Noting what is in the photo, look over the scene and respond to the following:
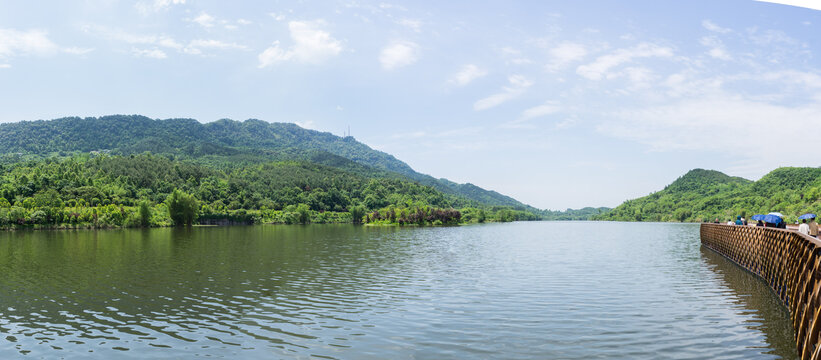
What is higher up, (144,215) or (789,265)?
(144,215)

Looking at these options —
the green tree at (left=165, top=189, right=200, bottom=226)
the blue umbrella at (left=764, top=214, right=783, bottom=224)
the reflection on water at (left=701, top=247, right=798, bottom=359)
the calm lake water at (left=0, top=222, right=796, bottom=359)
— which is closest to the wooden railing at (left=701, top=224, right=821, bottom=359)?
the reflection on water at (left=701, top=247, right=798, bottom=359)

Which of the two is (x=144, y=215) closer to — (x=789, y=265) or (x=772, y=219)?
(x=772, y=219)

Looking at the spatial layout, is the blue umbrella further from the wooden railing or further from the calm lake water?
the calm lake water

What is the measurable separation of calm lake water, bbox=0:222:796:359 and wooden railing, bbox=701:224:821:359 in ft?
3.41

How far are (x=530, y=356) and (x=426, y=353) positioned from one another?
323 centimetres

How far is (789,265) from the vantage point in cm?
2192

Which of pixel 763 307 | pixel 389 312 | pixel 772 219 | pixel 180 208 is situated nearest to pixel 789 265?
pixel 763 307

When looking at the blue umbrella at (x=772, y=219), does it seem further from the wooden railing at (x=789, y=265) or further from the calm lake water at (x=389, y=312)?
the calm lake water at (x=389, y=312)

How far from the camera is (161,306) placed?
23.5 metres

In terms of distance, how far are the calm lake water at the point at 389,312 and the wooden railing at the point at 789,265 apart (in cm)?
104

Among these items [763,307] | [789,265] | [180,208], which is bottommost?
[763,307]

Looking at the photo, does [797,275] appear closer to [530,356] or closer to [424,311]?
[530,356]

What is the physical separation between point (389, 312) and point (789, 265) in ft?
58.4

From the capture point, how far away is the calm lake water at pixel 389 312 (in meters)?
16.3
